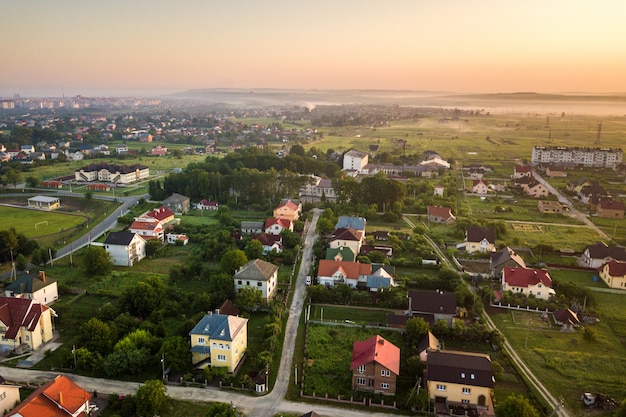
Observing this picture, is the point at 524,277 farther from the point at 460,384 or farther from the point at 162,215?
the point at 162,215

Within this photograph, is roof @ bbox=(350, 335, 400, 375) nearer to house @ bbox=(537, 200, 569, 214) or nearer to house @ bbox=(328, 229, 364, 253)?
house @ bbox=(328, 229, 364, 253)

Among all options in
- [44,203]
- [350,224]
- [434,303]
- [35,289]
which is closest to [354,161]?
→ [350,224]

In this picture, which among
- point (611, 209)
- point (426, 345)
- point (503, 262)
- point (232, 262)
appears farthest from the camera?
point (611, 209)

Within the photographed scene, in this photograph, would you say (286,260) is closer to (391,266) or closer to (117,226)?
(391,266)

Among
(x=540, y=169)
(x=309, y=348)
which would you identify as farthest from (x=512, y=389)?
(x=540, y=169)

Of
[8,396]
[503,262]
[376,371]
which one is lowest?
[8,396]

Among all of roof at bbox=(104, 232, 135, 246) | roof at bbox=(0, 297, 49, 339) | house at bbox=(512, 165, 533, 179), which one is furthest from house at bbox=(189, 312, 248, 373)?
house at bbox=(512, 165, 533, 179)
